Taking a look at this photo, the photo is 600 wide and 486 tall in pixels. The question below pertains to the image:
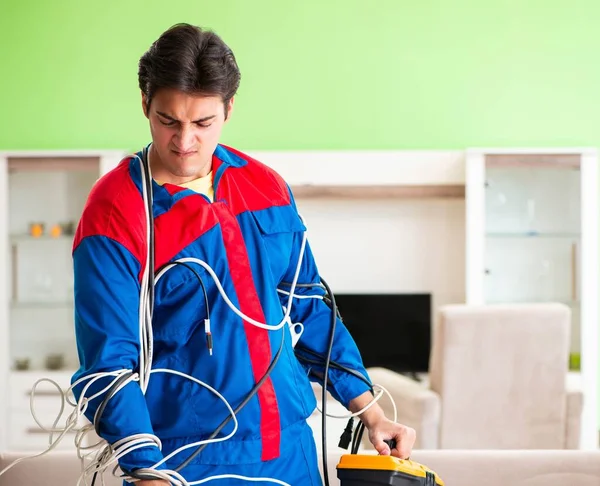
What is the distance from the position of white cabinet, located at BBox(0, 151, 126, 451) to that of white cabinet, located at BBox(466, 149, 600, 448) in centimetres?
190

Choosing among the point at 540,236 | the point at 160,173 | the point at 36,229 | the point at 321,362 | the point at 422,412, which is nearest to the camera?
the point at 160,173

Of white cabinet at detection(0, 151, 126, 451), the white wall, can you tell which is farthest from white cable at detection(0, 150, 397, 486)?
the white wall

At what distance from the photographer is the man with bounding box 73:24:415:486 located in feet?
4.46

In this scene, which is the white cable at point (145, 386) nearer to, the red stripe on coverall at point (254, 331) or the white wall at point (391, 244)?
the red stripe on coverall at point (254, 331)

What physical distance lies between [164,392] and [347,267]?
145 inches

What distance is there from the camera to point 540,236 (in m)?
4.73

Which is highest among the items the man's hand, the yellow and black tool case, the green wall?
the green wall

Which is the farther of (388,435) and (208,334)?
(388,435)

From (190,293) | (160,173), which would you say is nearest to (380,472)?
(190,293)

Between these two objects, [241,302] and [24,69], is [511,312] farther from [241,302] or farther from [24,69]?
[24,69]

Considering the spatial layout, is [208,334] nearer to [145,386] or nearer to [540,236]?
[145,386]

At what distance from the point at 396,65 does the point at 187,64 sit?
3.76m

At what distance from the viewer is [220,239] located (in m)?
1.50

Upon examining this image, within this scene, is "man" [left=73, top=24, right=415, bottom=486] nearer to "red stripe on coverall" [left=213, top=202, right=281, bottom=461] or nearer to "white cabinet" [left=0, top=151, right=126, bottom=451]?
"red stripe on coverall" [left=213, top=202, right=281, bottom=461]
